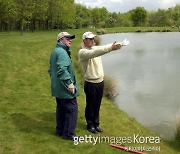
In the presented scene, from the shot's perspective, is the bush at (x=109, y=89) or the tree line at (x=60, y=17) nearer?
the bush at (x=109, y=89)

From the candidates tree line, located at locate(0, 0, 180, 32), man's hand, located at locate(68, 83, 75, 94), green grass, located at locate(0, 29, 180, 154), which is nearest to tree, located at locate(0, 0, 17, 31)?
tree line, located at locate(0, 0, 180, 32)

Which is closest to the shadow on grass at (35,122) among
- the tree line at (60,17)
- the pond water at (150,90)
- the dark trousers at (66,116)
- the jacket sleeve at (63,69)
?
the dark trousers at (66,116)

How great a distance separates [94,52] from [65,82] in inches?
31.6

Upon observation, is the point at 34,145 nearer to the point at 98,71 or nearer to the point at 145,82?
the point at 98,71

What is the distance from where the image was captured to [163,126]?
982 centimetres

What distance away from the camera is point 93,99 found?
277 inches

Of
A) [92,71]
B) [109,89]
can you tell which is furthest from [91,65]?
[109,89]

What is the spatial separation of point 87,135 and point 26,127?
140 centimetres

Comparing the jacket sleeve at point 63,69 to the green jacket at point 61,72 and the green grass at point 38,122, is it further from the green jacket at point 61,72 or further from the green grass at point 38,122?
the green grass at point 38,122

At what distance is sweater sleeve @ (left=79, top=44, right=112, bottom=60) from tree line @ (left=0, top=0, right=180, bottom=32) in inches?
1181

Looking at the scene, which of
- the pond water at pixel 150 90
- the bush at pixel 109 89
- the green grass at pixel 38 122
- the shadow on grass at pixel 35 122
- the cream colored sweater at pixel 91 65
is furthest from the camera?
the bush at pixel 109 89

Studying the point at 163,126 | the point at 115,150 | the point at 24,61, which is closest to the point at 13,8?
the point at 24,61

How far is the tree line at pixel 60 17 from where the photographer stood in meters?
37.5

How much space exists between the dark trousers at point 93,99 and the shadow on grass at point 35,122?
0.88m
